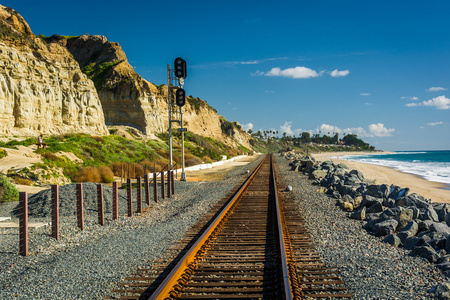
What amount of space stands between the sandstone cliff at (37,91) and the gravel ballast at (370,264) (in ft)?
91.0

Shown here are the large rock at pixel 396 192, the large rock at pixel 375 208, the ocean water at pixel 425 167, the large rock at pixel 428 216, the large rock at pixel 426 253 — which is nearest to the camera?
the large rock at pixel 426 253

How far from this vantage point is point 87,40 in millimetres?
70062

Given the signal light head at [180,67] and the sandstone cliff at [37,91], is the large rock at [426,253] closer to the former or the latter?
the signal light head at [180,67]

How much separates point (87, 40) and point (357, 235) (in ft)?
240

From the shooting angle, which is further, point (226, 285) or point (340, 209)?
point (340, 209)

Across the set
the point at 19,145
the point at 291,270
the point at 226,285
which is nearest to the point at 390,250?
the point at 291,270

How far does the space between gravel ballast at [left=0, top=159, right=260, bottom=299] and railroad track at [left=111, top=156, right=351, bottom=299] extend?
50cm

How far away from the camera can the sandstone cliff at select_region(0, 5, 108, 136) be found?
29172 mm

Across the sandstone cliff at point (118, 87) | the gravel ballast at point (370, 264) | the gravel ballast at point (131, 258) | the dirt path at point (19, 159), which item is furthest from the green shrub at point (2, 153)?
the sandstone cliff at point (118, 87)

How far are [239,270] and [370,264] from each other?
2.27 m

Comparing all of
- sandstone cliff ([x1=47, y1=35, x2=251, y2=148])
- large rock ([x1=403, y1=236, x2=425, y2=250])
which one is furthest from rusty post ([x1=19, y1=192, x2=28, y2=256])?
sandstone cliff ([x1=47, y1=35, x2=251, y2=148])

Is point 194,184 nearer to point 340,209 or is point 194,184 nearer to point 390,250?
point 340,209

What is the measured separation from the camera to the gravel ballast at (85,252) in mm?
5086

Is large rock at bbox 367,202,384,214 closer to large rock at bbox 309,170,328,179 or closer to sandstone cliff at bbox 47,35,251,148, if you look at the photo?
large rock at bbox 309,170,328,179
